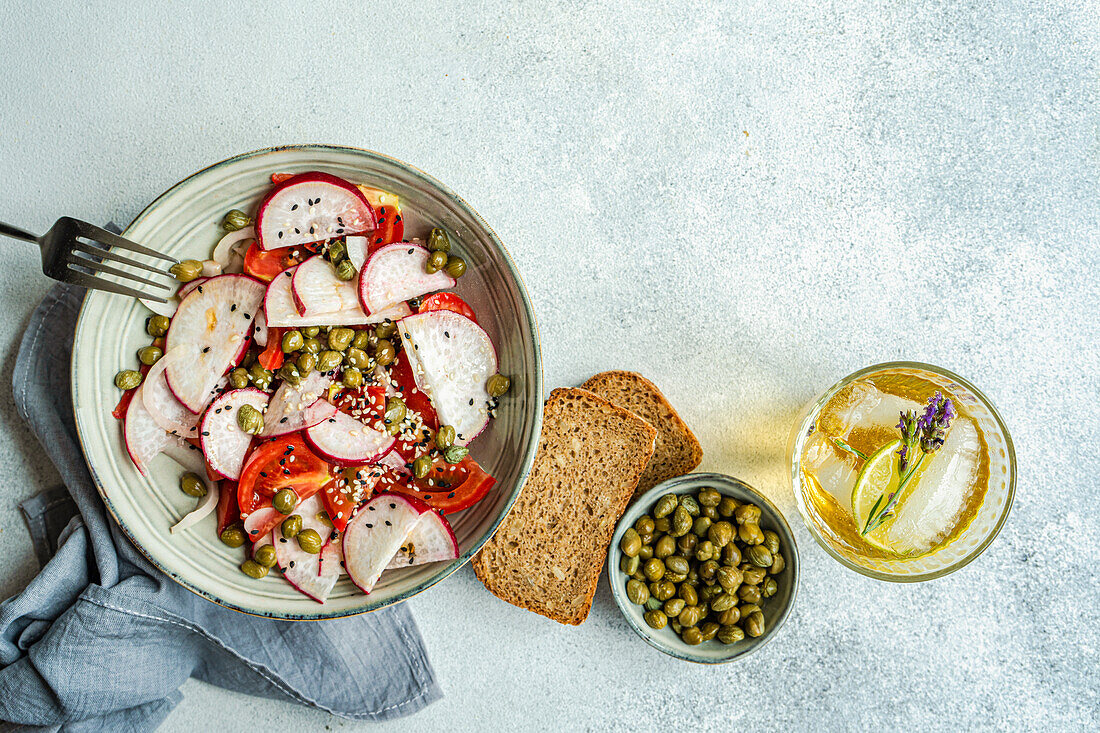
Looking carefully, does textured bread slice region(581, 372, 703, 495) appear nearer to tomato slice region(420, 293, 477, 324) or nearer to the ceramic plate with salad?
the ceramic plate with salad

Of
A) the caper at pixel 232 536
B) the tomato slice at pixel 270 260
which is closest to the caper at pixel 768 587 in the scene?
the caper at pixel 232 536

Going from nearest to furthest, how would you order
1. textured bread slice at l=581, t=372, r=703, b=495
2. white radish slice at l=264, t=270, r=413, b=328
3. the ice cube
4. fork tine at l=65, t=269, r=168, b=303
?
fork tine at l=65, t=269, r=168, b=303
white radish slice at l=264, t=270, r=413, b=328
the ice cube
textured bread slice at l=581, t=372, r=703, b=495

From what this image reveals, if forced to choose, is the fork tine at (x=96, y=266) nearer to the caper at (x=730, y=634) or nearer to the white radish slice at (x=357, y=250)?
the white radish slice at (x=357, y=250)

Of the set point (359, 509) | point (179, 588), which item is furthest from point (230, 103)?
point (179, 588)

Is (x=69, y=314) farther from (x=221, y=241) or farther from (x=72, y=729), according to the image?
(x=72, y=729)

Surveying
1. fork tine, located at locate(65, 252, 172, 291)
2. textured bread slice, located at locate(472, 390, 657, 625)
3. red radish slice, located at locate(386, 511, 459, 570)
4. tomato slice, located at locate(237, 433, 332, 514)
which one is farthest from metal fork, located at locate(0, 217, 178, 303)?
textured bread slice, located at locate(472, 390, 657, 625)
